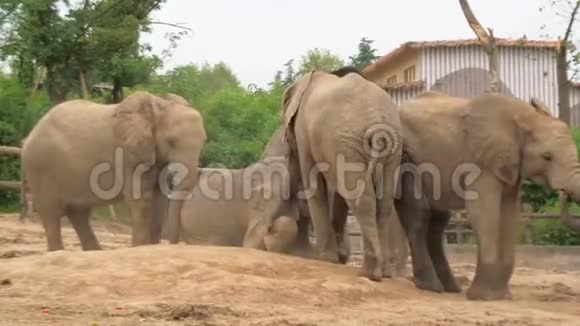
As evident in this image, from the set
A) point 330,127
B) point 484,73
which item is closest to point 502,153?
point 330,127

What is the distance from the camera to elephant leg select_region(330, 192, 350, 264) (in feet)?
37.7

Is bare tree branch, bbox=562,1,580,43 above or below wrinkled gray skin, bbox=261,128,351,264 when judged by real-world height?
above

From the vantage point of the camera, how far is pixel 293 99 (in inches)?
457

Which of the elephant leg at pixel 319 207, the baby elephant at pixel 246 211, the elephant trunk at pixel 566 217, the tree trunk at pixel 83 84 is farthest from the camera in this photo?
the tree trunk at pixel 83 84

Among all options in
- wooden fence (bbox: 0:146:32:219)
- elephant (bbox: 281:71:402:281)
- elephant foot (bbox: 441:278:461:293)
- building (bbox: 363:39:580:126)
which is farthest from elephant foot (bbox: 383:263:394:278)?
building (bbox: 363:39:580:126)

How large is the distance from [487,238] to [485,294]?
0.51 meters

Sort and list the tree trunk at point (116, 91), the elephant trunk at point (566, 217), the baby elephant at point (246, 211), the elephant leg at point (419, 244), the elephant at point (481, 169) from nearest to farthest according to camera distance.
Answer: the elephant at point (481, 169) → the elephant leg at point (419, 244) → the elephant trunk at point (566, 217) → the baby elephant at point (246, 211) → the tree trunk at point (116, 91)

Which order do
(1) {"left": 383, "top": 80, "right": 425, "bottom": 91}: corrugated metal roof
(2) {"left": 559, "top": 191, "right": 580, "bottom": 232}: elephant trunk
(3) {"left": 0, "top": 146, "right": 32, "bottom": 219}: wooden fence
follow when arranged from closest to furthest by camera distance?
(2) {"left": 559, "top": 191, "right": 580, "bottom": 232}: elephant trunk → (3) {"left": 0, "top": 146, "right": 32, "bottom": 219}: wooden fence → (1) {"left": 383, "top": 80, "right": 425, "bottom": 91}: corrugated metal roof

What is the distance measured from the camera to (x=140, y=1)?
26562 mm

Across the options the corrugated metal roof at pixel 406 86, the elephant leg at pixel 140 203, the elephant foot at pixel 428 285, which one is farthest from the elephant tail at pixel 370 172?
the corrugated metal roof at pixel 406 86

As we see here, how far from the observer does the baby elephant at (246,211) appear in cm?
1173

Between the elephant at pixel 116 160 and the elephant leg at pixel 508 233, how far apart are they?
3462 mm

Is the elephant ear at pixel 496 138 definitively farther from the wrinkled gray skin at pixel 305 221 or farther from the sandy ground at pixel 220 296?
the wrinkled gray skin at pixel 305 221

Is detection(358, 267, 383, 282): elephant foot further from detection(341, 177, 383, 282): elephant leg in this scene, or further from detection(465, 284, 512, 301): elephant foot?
detection(465, 284, 512, 301): elephant foot
